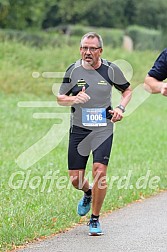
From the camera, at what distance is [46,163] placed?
13984mm

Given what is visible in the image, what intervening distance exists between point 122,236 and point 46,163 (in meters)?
5.95

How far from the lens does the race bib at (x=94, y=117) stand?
325 inches

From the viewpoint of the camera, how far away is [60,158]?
1475 cm

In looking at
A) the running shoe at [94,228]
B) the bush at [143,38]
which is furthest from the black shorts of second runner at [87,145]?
the bush at [143,38]

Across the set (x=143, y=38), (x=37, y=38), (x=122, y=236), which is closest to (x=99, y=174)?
(x=122, y=236)

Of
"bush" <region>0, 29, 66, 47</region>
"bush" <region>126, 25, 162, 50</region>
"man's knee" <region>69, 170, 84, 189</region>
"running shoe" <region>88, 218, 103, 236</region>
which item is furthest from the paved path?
"bush" <region>126, 25, 162, 50</region>

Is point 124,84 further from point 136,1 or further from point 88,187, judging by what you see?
point 136,1

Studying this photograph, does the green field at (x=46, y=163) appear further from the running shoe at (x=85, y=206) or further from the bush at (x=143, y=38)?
the bush at (x=143, y=38)

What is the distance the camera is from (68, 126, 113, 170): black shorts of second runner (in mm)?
8211

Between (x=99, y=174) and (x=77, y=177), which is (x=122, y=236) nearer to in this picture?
(x=99, y=174)

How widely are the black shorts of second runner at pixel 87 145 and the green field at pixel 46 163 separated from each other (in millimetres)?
806

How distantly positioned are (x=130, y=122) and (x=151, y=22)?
56.6m

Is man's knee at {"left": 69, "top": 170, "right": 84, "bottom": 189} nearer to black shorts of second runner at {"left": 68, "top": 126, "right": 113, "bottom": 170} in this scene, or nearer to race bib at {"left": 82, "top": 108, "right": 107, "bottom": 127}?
black shorts of second runner at {"left": 68, "top": 126, "right": 113, "bottom": 170}

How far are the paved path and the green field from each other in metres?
0.24
